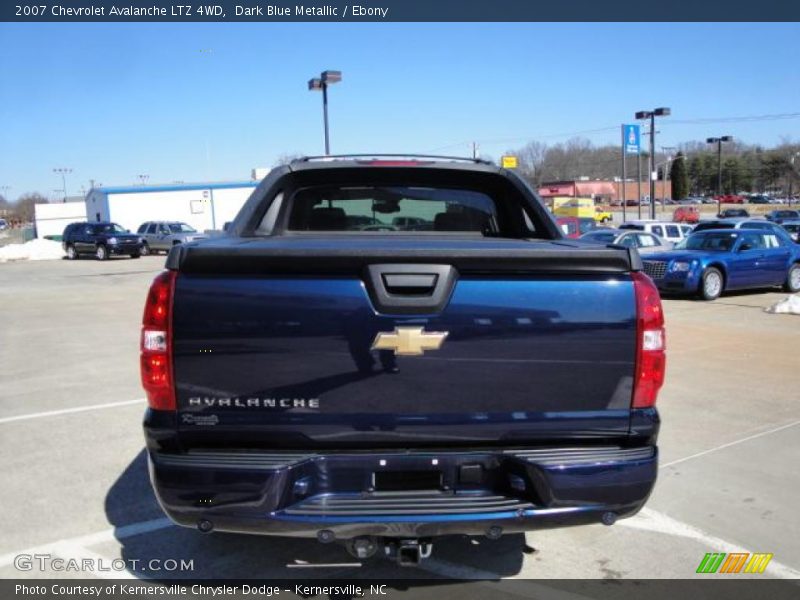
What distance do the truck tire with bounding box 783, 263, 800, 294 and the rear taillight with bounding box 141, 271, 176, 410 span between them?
665 inches

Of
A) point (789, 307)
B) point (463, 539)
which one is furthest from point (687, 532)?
point (789, 307)

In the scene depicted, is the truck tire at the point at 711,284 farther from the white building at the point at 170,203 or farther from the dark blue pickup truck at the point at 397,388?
the white building at the point at 170,203

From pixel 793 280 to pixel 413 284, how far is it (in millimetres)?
16745

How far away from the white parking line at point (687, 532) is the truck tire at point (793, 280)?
14.4 meters

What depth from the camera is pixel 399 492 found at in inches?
105

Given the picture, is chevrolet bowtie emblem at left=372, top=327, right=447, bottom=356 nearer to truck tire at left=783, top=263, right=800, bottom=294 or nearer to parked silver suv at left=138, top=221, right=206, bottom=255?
truck tire at left=783, top=263, right=800, bottom=294

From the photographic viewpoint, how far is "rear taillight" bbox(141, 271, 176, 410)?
260cm

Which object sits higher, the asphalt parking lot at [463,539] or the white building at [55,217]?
the white building at [55,217]

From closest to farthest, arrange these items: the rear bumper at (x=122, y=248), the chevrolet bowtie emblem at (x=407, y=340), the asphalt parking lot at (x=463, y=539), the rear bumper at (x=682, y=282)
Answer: the chevrolet bowtie emblem at (x=407, y=340) → the asphalt parking lot at (x=463, y=539) → the rear bumper at (x=682, y=282) → the rear bumper at (x=122, y=248)

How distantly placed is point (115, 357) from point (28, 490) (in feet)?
15.6

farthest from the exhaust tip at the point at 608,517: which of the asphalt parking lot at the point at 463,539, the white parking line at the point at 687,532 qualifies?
the white parking line at the point at 687,532

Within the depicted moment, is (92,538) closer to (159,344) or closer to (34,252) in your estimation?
(159,344)

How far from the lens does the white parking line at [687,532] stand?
11.3 ft

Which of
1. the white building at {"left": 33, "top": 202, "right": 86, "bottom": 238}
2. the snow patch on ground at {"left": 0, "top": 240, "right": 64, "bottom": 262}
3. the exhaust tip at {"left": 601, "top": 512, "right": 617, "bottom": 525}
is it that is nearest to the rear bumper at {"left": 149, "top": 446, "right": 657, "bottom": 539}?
the exhaust tip at {"left": 601, "top": 512, "right": 617, "bottom": 525}
